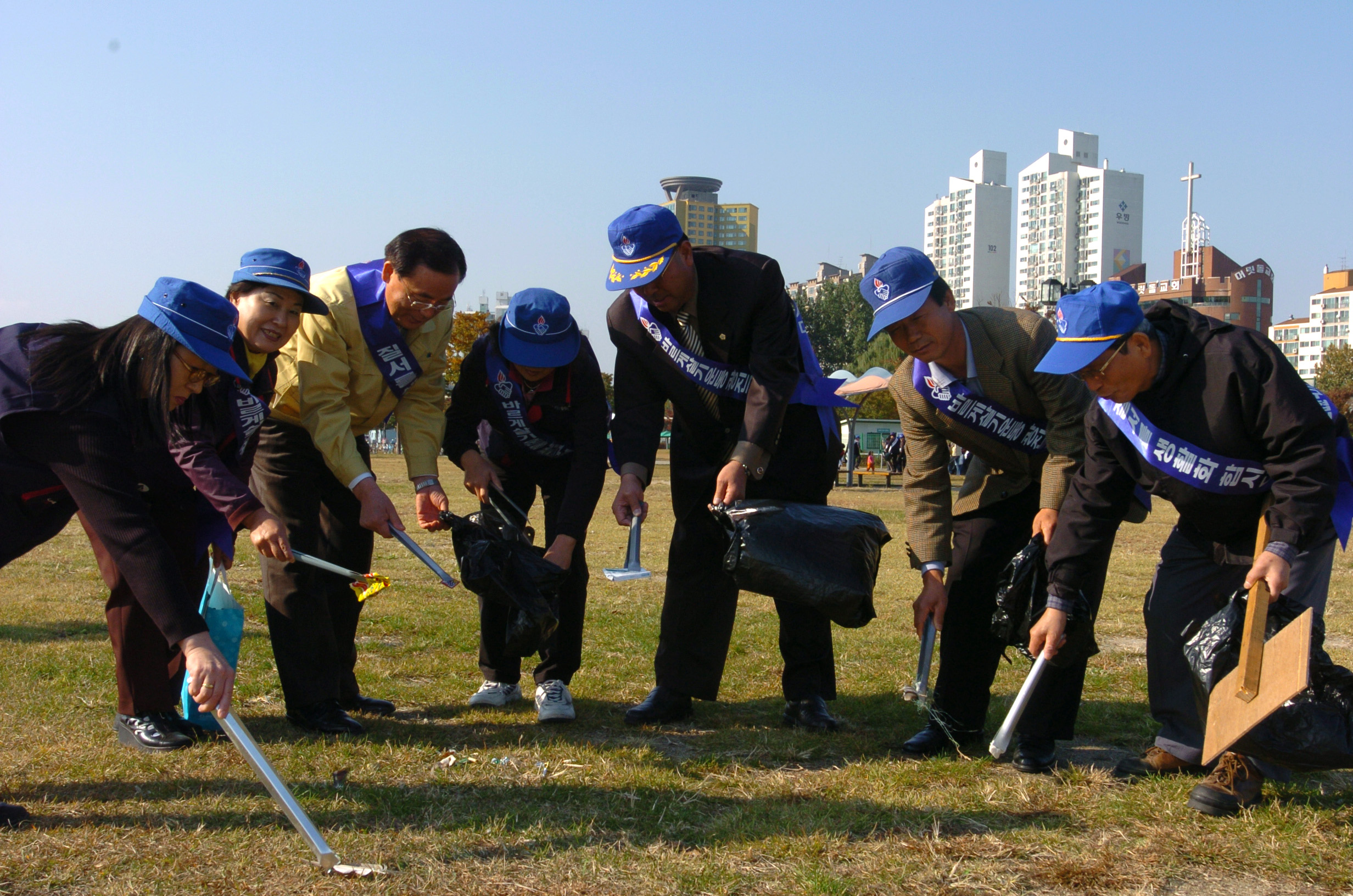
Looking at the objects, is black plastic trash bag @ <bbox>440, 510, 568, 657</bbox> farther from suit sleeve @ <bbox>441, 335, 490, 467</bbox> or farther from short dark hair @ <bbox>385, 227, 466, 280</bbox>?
short dark hair @ <bbox>385, 227, 466, 280</bbox>

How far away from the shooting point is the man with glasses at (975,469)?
12.0 feet

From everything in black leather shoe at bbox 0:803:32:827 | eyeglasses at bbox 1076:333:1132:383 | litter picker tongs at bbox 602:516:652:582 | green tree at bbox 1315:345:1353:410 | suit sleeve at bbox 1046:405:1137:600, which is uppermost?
green tree at bbox 1315:345:1353:410

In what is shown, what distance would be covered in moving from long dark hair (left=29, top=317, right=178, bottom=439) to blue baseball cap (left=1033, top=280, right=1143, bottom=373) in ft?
8.28

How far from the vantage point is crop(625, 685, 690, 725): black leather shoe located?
4234mm

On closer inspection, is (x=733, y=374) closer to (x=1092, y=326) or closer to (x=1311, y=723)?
(x=1092, y=326)

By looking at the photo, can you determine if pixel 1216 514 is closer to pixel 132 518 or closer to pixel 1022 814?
pixel 1022 814

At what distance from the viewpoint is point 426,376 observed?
4.30m

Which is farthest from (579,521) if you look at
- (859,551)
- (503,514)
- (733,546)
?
(859,551)

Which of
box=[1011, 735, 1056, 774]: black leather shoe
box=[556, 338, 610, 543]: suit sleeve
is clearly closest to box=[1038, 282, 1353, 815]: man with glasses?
box=[1011, 735, 1056, 774]: black leather shoe

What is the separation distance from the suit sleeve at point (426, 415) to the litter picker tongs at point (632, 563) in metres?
0.81

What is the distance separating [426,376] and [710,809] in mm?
2074

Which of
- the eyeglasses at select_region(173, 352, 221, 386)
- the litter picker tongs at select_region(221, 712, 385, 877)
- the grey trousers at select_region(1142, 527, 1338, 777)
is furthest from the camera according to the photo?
the grey trousers at select_region(1142, 527, 1338, 777)

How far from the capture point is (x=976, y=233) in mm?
138000

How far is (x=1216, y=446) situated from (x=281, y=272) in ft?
Result: 9.89
